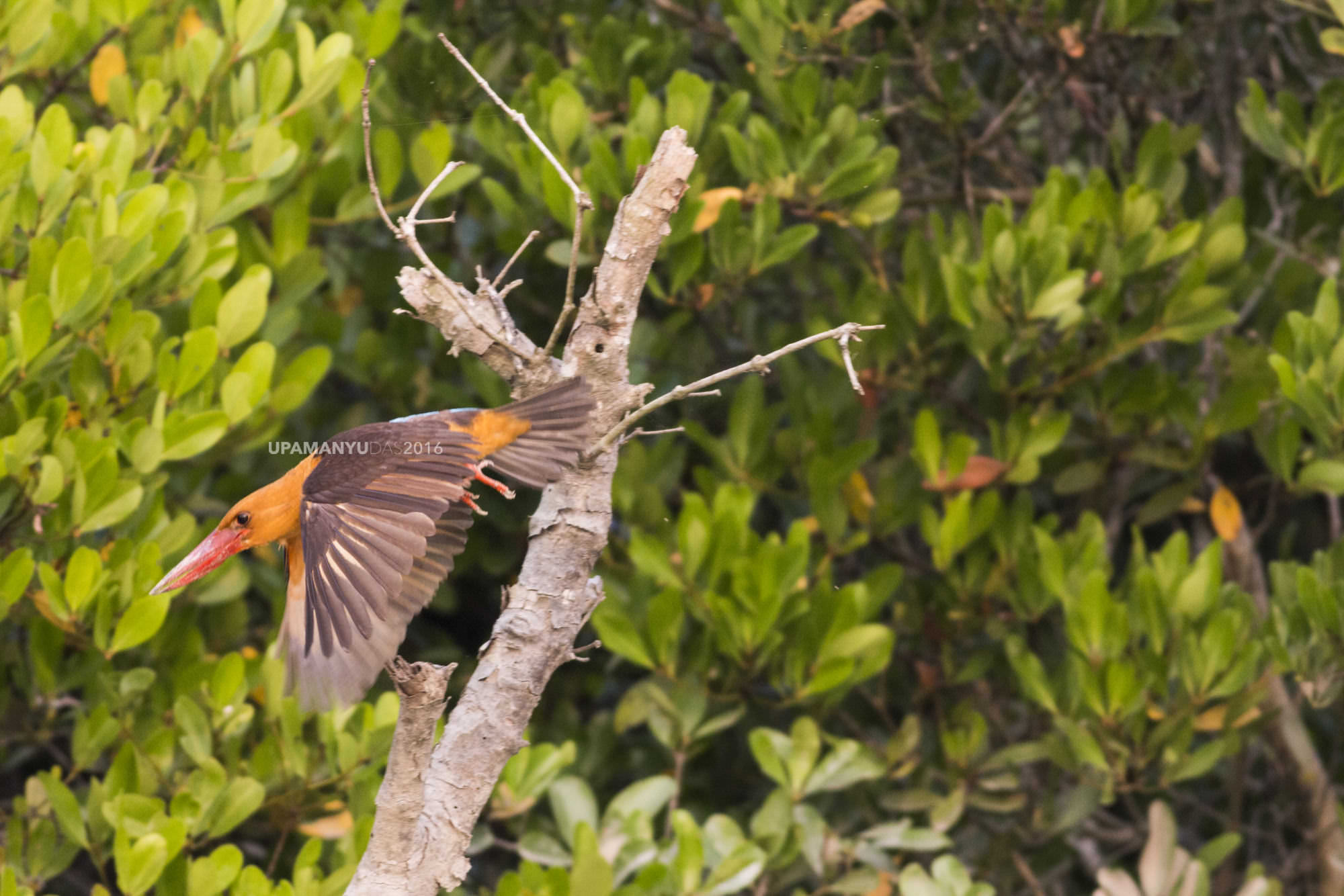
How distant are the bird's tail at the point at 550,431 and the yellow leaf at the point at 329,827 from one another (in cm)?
119

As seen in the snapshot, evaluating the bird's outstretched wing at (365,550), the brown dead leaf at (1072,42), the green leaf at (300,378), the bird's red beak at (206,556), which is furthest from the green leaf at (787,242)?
the bird's red beak at (206,556)

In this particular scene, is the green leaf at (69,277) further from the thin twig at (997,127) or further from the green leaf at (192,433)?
the thin twig at (997,127)

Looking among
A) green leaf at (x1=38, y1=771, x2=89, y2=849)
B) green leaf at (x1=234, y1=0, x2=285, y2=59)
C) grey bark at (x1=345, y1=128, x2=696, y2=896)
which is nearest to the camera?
grey bark at (x1=345, y1=128, x2=696, y2=896)

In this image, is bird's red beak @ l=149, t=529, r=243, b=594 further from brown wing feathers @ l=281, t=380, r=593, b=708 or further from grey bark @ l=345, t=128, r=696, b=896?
grey bark @ l=345, t=128, r=696, b=896

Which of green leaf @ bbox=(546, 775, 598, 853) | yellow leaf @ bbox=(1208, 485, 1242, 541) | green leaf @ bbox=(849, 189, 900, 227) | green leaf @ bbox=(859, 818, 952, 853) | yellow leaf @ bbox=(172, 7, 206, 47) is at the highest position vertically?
yellow leaf @ bbox=(172, 7, 206, 47)

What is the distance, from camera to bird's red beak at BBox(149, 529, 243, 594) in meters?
1.00

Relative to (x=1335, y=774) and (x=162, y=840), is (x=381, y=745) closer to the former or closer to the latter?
(x=162, y=840)

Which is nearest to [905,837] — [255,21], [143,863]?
[143,863]

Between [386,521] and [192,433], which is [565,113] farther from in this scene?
[386,521]

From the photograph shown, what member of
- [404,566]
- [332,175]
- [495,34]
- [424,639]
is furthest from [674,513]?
[404,566]

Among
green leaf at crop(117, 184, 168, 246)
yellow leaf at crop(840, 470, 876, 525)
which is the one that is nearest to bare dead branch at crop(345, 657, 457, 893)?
green leaf at crop(117, 184, 168, 246)

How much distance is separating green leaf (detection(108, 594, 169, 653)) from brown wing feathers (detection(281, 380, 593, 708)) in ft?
2.04

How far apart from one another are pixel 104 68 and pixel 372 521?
177cm

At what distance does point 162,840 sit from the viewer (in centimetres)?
167
